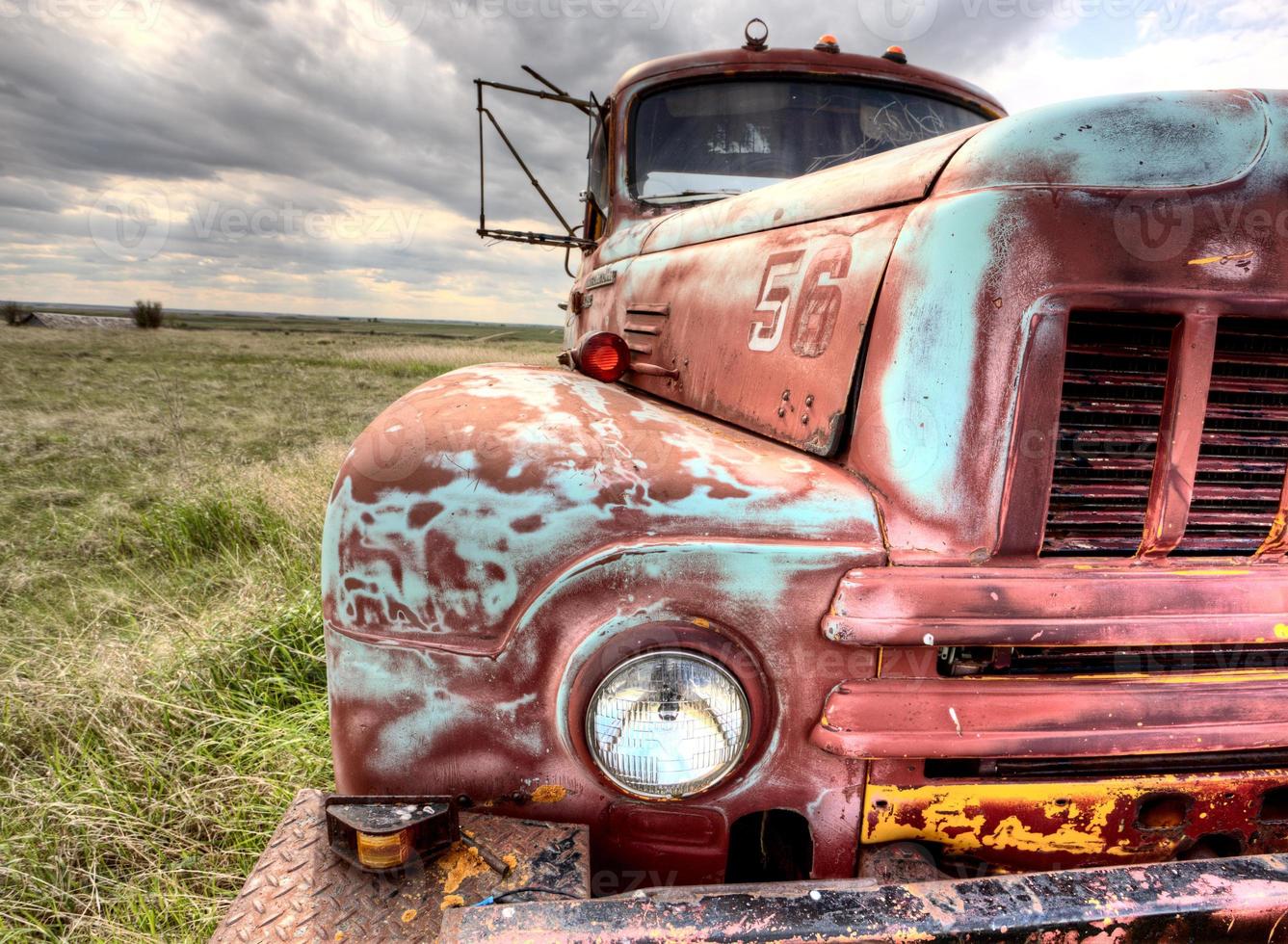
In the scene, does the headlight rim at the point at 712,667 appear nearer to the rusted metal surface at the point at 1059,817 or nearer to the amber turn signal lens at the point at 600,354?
the rusted metal surface at the point at 1059,817

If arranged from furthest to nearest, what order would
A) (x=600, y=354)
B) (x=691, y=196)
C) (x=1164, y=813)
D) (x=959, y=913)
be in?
1. (x=691, y=196)
2. (x=600, y=354)
3. (x=1164, y=813)
4. (x=959, y=913)

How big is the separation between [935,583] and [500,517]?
0.64m

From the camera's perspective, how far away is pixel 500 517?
1117 mm

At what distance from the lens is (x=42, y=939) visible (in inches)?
70.0

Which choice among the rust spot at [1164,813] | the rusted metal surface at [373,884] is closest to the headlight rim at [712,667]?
the rusted metal surface at [373,884]

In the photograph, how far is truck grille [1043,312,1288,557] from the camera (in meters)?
1.16

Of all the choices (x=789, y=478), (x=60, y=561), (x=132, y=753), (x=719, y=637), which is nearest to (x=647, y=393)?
(x=789, y=478)

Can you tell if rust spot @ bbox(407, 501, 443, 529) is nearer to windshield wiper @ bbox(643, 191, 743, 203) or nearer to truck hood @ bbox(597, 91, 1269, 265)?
truck hood @ bbox(597, 91, 1269, 265)

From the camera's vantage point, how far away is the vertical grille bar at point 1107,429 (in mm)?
1158

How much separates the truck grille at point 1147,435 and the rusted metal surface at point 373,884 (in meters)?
0.89

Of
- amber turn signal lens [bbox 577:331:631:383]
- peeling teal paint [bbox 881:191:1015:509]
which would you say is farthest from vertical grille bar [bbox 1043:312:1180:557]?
amber turn signal lens [bbox 577:331:631:383]

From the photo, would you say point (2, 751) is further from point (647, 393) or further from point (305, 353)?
point (305, 353)

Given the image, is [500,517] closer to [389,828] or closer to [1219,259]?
[389,828]

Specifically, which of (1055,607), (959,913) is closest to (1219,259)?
(1055,607)
